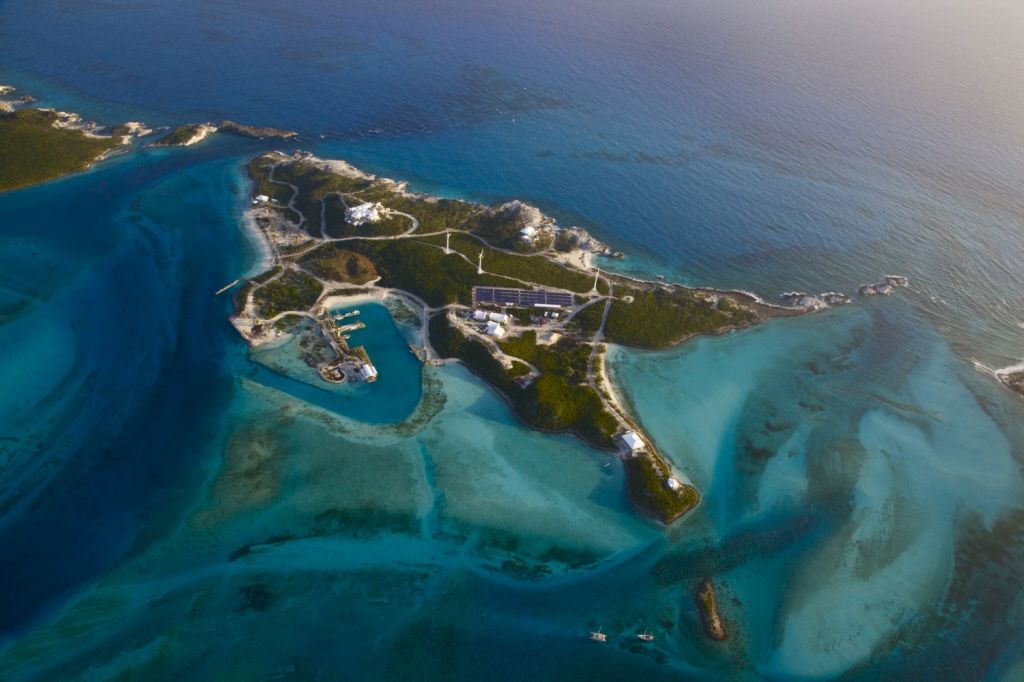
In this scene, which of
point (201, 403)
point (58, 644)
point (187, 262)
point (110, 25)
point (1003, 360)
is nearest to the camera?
point (58, 644)

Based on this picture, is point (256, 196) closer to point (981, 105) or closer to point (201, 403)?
point (201, 403)

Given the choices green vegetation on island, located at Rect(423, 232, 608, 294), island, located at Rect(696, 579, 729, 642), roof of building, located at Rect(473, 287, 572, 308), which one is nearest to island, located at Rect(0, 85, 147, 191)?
green vegetation on island, located at Rect(423, 232, 608, 294)

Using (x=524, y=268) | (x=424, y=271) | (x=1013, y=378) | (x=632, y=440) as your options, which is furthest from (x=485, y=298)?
(x=1013, y=378)

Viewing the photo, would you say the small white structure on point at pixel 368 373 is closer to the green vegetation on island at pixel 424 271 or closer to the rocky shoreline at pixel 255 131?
Answer: the green vegetation on island at pixel 424 271

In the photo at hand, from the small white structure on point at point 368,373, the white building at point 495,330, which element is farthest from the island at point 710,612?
the small white structure on point at point 368,373

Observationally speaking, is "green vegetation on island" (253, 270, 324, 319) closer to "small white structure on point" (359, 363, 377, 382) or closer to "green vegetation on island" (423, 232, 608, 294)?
"small white structure on point" (359, 363, 377, 382)

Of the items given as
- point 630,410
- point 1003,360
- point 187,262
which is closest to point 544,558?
point 630,410
